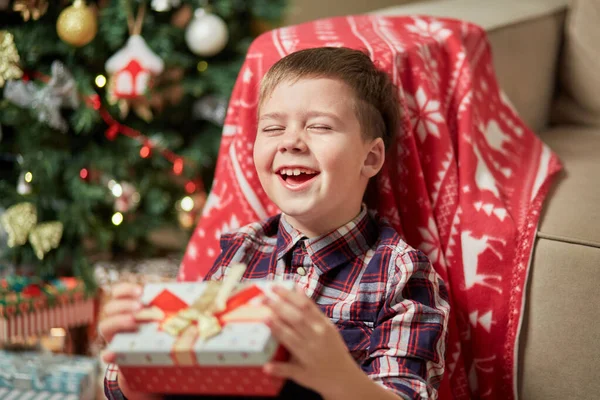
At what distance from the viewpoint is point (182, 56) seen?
1892 mm

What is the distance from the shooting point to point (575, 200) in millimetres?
1151

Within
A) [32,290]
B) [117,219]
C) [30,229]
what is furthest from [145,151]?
[32,290]

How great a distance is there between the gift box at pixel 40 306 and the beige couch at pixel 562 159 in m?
1.08

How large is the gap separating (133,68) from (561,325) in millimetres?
1180

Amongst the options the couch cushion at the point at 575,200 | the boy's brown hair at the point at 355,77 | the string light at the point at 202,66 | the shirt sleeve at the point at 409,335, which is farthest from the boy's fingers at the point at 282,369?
the string light at the point at 202,66

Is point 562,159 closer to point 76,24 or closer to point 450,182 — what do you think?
point 450,182

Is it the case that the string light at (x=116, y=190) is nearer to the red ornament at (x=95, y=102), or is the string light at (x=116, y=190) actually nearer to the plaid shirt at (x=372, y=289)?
the red ornament at (x=95, y=102)

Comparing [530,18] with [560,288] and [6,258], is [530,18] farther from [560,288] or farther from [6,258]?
[6,258]

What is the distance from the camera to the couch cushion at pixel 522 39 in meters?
1.49

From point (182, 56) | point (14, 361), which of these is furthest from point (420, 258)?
point (182, 56)

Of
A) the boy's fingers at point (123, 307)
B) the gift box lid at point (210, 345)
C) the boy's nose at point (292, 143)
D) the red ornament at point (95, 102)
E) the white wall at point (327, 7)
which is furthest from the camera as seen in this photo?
the white wall at point (327, 7)

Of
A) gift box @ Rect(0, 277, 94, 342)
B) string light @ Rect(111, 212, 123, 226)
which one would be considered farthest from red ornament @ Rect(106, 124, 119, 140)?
gift box @ Rect(0, 277, 94, 342)

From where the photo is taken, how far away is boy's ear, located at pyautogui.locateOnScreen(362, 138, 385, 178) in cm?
102

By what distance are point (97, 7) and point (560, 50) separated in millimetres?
1245
